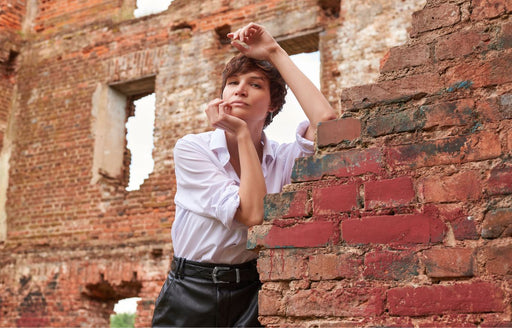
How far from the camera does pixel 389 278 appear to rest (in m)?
1.66

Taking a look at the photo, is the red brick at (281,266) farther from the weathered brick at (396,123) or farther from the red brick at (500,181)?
the red brick at (500,181)

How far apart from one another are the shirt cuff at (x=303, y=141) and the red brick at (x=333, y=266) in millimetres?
525

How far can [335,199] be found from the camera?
6.00 feet

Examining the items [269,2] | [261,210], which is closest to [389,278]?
[261,210]

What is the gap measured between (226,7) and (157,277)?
3.89m

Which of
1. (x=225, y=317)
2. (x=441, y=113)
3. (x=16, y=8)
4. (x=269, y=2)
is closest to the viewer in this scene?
(x=441, y=113)

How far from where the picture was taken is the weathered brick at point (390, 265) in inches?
64.7

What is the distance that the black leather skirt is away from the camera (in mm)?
2064

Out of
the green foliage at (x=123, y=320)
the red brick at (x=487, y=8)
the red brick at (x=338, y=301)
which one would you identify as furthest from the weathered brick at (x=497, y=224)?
the green foliage at (x=123, y=320)

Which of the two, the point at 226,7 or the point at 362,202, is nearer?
the point at 362,202

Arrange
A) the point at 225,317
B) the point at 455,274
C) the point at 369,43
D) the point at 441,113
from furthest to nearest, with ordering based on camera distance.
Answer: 1. the point at 369,43
2. the point at 225,317
3. the point at 441,113
4. the point at 455,274

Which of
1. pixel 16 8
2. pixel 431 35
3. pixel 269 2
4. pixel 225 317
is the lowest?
pixel 225 317

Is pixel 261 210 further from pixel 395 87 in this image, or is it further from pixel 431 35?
pixel 431 35

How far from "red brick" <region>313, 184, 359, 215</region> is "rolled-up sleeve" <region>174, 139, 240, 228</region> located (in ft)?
0.95
